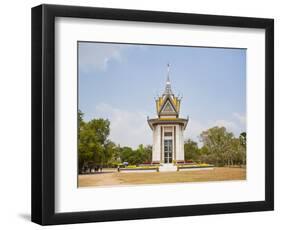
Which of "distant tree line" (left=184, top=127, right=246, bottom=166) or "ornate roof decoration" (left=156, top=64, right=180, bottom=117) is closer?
"ornate roof decoration" (left=156, top=64, right=180, bottom=117)

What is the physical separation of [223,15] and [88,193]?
1709 millimetres

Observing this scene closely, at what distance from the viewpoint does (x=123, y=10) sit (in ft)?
17.8

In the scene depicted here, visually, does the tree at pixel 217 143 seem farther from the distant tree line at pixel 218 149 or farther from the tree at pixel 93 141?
the tree at pixel 93 141

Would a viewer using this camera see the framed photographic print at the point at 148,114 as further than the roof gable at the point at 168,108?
No

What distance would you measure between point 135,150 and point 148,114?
0.29 m

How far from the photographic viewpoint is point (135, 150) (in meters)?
5.60

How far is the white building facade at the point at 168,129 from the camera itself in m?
5.67

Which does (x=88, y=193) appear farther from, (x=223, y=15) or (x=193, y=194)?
(x=223, y=15)

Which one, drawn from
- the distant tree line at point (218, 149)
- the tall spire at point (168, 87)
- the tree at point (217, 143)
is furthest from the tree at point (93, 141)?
the tree at point (217, 143)

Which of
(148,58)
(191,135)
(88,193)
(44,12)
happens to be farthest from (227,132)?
(44,12)

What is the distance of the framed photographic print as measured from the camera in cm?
524

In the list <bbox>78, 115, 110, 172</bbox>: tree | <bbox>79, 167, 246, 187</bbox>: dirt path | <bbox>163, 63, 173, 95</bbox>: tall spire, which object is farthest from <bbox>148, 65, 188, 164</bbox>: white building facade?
<bbox>78, 115, 110, 172</bbox>: tree

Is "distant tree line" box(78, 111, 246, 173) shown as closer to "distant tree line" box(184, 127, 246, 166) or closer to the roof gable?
"distant tree line" box(184, 127, 246, 166)

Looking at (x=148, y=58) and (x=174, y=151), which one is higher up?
(x=148, y=58)
